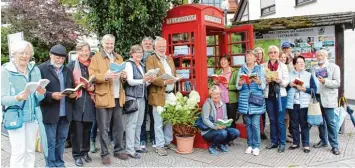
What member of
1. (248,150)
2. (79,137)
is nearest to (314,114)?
(248,150)

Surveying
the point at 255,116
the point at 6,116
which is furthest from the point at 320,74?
the point at 6,116

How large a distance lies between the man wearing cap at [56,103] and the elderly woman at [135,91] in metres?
0.96

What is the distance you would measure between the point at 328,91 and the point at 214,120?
79.8 inches

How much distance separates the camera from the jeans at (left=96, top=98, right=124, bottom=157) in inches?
203

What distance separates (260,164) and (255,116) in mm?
886

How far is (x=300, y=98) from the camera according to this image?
5836 millimetres

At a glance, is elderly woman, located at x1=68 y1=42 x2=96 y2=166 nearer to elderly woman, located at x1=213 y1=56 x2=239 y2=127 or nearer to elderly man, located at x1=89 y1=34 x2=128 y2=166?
elderly man, located at x1=89 y1=34 x2=128 y2=166

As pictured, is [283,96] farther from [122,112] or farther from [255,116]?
[122,112]

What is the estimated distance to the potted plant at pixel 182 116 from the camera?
572 cm

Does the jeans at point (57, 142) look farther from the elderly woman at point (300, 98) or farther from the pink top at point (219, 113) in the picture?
the elderly woman at point (300, 98)

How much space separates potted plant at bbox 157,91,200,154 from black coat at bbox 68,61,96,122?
1.16 m

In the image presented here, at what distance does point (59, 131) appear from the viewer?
188 inches

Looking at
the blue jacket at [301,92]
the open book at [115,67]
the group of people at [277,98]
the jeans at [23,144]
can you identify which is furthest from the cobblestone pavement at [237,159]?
the open book at [115,67]

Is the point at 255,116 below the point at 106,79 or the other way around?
below
